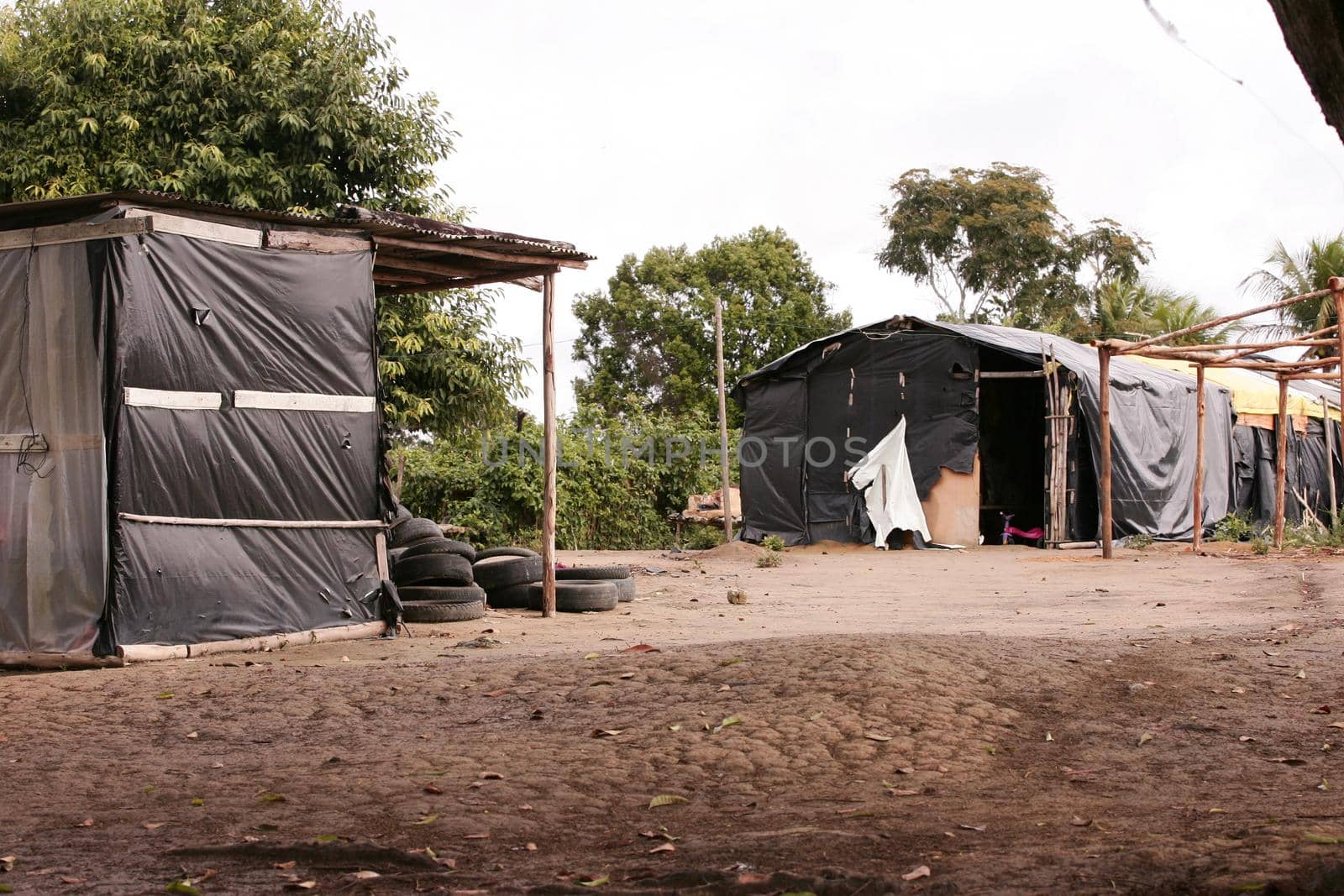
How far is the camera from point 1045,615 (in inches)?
401

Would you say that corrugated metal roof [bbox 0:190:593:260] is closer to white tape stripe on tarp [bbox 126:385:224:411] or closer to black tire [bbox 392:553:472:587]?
white tape stripe on tarp [bbox 126:385:224:411]

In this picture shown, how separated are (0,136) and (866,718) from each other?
15.7m

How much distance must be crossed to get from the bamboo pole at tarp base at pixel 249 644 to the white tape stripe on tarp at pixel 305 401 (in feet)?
4.86

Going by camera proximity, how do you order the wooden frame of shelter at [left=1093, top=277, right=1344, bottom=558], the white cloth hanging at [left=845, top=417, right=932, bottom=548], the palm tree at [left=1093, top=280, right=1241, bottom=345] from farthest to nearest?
the palm tree at [left=1093, top=280, right=1241, bottom=345]
the white cloth hanging at [left=845, top=417, right=932, bottom=548]
the wooden frame of shelter at [left=1093, top=277, right=1344, bottom=558]

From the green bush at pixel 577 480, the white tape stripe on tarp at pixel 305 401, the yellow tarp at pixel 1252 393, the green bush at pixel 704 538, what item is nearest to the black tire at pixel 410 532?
the white tape stripe on tarp at pixel 305 401

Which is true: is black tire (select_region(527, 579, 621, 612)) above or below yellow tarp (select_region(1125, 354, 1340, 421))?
below

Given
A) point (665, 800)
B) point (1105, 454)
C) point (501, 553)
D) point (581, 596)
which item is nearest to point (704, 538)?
point (1105, 454)

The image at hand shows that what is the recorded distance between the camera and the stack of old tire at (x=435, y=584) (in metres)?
9.95

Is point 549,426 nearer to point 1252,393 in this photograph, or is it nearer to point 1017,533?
point 1017,533

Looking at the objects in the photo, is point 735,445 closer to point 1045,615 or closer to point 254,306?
point 1045,615

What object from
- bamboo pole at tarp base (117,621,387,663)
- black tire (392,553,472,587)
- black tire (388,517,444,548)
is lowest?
bamboo pole at tarp base (117,621,387,663)

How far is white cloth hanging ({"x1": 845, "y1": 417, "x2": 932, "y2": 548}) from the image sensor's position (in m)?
19.7

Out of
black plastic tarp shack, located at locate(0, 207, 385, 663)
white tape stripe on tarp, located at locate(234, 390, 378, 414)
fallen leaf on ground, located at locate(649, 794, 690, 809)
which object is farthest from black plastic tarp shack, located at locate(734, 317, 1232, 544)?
fallen leaf on ground, located at locate(649, 794, 690, 809)

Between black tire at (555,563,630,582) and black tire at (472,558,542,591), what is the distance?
21.3 inches
